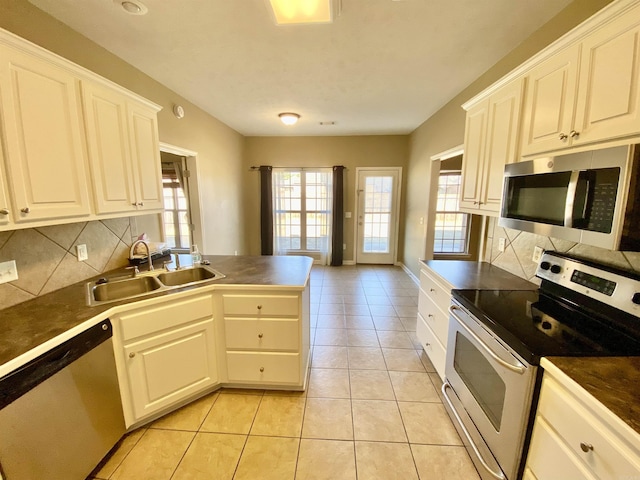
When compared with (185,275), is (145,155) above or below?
above

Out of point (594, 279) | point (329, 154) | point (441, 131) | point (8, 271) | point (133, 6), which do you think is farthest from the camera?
point (329, 154)

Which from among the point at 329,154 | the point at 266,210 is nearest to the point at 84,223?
the point at 266,210

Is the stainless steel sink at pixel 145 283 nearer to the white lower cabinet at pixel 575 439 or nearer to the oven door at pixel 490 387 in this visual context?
the oven door at pixel 490 387

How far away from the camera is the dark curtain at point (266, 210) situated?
5.41 metres

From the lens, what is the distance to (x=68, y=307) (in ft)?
4.90

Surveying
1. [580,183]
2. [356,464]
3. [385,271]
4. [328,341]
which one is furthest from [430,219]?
[356,464]

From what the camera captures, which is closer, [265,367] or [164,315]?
[164,315]

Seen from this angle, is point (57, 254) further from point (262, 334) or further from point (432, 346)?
point (432, 346)

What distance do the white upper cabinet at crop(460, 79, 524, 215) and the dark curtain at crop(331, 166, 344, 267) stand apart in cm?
317

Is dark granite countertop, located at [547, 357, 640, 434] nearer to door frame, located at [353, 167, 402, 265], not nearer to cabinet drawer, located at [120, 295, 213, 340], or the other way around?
cabinet drawer, located at [120, 295, 213, 340]

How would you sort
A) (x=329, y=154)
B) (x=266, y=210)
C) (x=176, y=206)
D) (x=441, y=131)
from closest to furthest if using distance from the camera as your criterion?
(x=441, y=131), (x=176, y=206), (x=329, y=154), (x=266, y=210)

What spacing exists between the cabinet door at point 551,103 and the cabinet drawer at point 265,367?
2.03 metres

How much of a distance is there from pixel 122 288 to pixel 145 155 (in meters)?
1.03

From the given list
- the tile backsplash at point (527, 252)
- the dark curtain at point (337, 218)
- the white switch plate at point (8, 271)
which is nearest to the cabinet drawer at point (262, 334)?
the white switch plate at point (8, 271)
